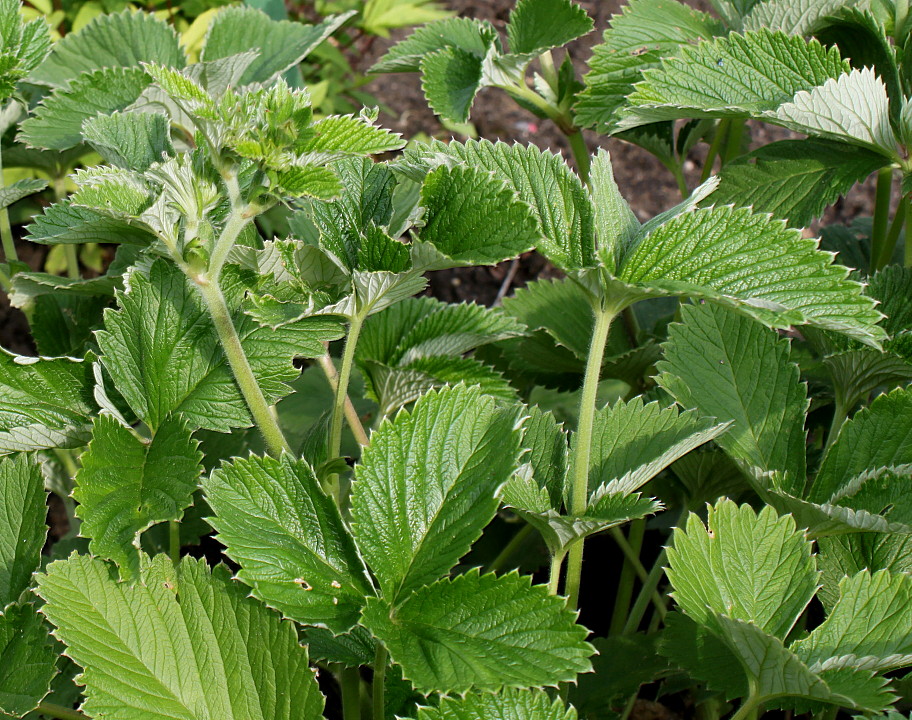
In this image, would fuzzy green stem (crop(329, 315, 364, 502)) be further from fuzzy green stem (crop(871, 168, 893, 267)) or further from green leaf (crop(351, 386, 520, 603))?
fuzzy green stem (crop(871, 168, 893, 267))

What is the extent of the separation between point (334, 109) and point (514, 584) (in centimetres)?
196

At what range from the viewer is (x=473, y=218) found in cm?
86

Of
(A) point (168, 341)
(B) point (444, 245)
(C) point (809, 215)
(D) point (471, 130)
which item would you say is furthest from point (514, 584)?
(D) point (471, 130)

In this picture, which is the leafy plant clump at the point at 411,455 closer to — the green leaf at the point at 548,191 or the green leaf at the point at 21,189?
the green leaf at the point at 548,191

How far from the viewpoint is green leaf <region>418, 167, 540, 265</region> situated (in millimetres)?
832

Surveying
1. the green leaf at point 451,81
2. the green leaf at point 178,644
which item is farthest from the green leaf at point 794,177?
the green leaf at point 178,644

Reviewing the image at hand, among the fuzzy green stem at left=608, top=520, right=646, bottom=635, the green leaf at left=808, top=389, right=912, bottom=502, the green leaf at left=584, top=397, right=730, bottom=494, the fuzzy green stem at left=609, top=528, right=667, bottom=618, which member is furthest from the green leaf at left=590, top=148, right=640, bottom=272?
the fuzzy green stem at left=608, top=520, right=646, bottom=635

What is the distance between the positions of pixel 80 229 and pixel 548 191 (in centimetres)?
48

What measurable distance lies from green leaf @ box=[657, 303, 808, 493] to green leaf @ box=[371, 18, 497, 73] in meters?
0.56

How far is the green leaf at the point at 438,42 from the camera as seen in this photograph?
4.44 feet

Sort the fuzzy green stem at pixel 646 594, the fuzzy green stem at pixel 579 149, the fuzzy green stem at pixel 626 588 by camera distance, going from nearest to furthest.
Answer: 1. the fuzzy green stem at pixel 646 594
2. the fuzzy green stem at pixel 626 588
3. the fuzzy green stem at pixel 579 149

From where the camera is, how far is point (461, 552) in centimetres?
81

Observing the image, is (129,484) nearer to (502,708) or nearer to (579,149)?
(502,708)

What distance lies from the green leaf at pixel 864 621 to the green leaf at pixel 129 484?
1.96ft
